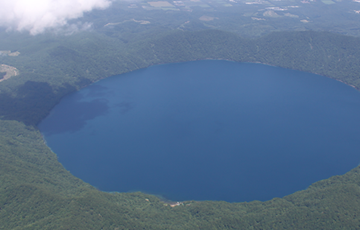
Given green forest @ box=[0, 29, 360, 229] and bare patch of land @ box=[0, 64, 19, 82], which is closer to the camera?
green forest @ box=[0, 29, 360, 229]

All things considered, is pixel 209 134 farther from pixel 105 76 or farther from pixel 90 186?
pixel 105 76

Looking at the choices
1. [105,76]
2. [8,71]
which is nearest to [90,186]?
[105,76]

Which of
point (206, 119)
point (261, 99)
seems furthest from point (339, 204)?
point (261, 99)

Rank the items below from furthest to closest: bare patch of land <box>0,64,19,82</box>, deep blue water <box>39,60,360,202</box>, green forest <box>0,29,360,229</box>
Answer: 1. bare patch of land <box>0,64,19,82</box>
2. deep blue water <box>39,60,360,202</box>
3. green forest <box>0,29,360,229</box>

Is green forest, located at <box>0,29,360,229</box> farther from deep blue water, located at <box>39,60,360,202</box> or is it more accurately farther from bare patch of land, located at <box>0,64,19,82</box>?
deep blue water, located at <box>39,60,360,202</box>

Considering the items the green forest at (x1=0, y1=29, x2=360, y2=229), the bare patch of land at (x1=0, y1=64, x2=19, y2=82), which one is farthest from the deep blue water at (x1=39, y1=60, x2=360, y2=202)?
the bare patch of land at (x1=0, y1=64, x2=19, y2=82)

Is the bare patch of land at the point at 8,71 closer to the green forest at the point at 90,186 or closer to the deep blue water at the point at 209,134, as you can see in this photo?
the green forest at the point at 90,186
